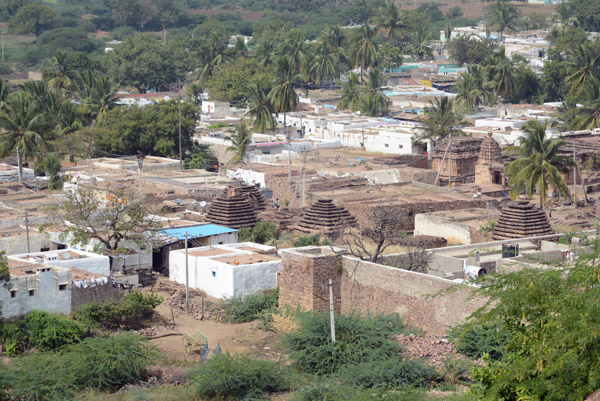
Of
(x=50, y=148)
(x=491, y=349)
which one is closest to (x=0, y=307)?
(x=491, y=349)

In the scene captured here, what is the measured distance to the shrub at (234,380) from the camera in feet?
76.1

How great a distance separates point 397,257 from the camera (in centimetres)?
3000

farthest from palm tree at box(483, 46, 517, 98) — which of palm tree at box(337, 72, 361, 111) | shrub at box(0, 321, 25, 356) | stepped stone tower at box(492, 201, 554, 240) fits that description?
shrub at box(0, 321, 25, 356)

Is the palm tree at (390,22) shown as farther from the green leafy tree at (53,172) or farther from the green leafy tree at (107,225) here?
the green leafy tree at (107,225)

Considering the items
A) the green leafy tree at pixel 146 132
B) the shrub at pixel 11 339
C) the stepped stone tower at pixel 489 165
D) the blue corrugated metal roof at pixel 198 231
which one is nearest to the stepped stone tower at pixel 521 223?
the blue corrugated metal roof at pixel 198 231

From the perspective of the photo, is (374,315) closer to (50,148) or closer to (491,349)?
(491,349)

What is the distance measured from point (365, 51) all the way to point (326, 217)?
59.9m

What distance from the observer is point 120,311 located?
28.5m

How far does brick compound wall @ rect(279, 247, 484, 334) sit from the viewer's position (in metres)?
26.5

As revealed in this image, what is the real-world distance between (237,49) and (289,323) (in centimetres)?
7262

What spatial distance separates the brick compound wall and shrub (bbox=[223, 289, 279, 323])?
0.59 meters

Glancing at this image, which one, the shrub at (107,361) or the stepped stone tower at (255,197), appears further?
the stepped stone tower at (255,197)

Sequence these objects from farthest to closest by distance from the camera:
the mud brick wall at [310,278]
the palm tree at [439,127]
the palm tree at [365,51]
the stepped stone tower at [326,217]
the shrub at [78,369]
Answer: the palm tree at [365,51], the palm tree at [439,127], the stepped stone tower at [326,217], the mud brick wall at [310,278], the shrub at [78,369]

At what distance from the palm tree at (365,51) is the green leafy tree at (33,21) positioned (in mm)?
49512
